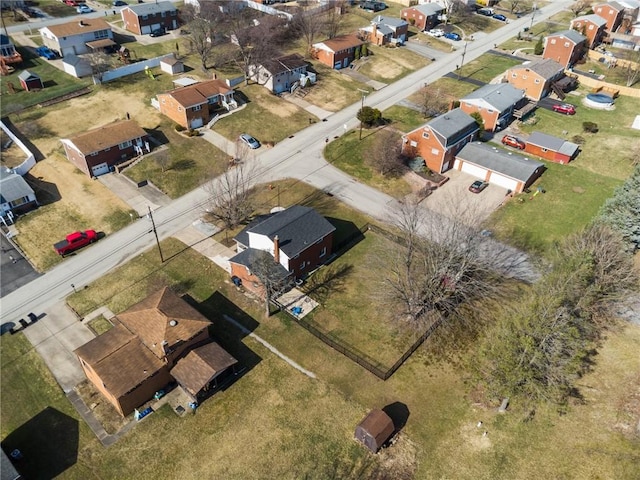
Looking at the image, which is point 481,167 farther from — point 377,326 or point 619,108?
point 619,108

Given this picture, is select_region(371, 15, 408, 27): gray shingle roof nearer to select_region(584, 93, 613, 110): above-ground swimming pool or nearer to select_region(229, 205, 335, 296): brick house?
select_region(584, 93, 613, 110): above-ground swimming pool

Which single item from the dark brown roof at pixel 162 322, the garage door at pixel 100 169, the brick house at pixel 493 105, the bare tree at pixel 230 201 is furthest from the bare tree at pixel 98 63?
the brick house at pixel 493 105

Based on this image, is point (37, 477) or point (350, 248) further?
point (350, 248)

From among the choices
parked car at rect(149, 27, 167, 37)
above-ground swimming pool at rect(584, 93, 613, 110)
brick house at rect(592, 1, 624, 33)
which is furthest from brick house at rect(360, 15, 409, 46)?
brick house at rect(592, 1, 624, 33)

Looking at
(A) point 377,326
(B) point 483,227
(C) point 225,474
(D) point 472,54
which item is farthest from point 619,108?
(C) point 225,474

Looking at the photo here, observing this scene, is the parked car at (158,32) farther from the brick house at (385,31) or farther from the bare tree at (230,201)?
the bare tree at (230,201)

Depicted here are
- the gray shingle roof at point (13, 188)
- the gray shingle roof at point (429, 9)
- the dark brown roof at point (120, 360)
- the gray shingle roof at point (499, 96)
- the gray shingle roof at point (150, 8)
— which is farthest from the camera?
the gray shingle roof at point (429, 9)
